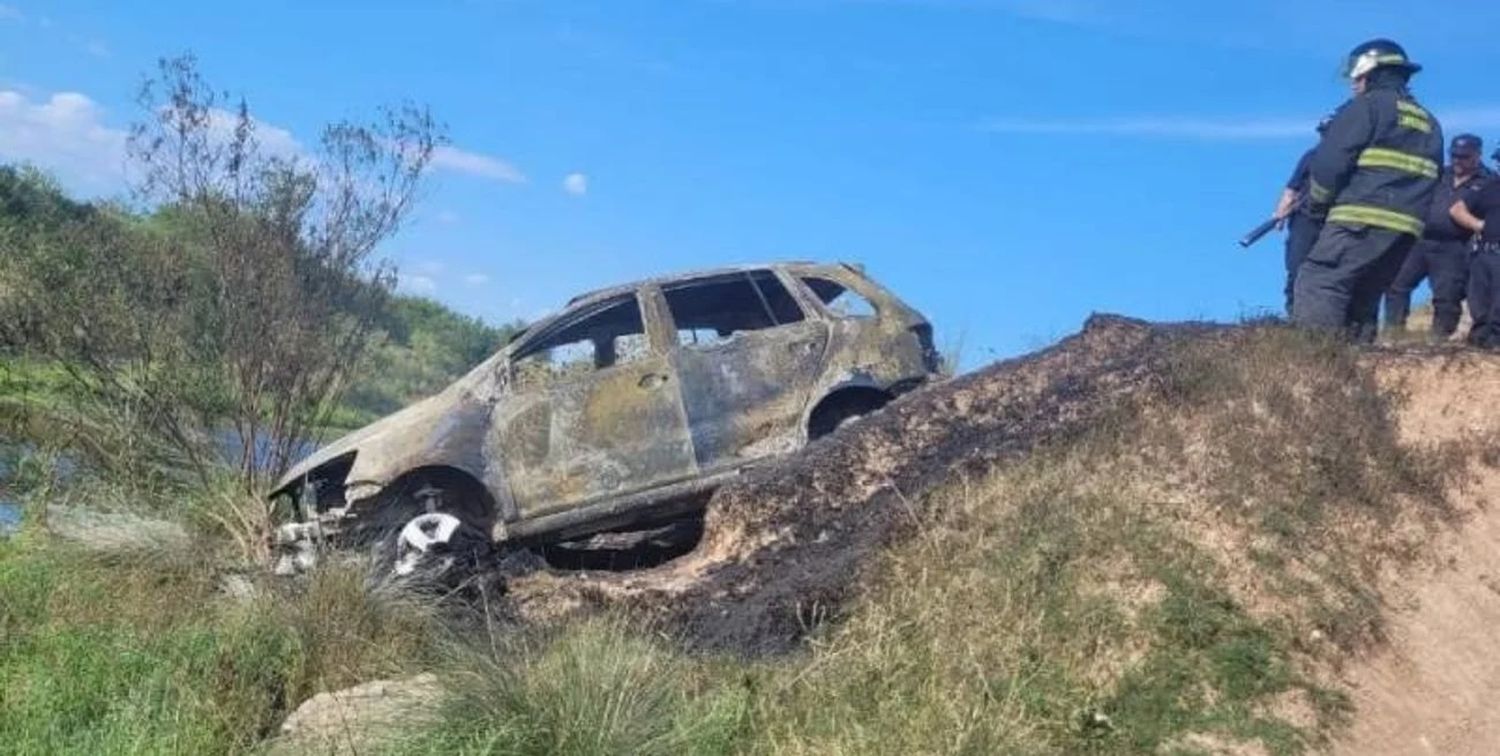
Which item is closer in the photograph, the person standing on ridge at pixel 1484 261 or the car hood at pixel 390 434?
the person standing on ridge at pixel 1484 261

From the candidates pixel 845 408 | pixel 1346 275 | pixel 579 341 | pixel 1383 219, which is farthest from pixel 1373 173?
pixel 579 341

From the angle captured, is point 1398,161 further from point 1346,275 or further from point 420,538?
point 420,538

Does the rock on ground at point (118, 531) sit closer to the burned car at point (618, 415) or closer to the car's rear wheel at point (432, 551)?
the burned car at point (618, 415)

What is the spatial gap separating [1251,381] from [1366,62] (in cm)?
190

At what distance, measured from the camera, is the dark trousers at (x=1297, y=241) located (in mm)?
9109

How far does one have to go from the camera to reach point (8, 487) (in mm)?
12430

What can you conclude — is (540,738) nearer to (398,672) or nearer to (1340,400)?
(398,672)

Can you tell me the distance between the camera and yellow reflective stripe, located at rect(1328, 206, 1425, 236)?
7910mm

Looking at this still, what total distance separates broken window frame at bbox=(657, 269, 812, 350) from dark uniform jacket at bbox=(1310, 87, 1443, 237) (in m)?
3.53

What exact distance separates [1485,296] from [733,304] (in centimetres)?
484

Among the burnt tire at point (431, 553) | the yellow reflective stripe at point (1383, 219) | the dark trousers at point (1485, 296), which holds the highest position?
the yellow reflective stripe at point (1383, 219)

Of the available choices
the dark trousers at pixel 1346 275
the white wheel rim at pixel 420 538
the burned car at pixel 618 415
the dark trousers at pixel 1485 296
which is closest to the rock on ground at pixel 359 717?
the white wheel rim at pixel 420 538

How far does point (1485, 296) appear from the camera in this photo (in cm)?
932

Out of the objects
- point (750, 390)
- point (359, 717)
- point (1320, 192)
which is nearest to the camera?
point (359, 717)
